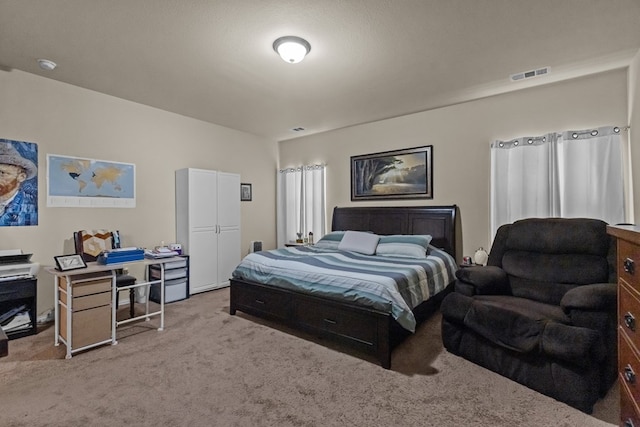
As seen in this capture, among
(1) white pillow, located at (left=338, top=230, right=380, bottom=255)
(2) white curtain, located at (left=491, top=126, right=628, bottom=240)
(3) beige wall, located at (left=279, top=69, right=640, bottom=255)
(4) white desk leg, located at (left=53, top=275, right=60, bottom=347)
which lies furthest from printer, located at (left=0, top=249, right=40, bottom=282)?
(2) white curtain, located at (left=491, top=126, right=628, bottom=240)

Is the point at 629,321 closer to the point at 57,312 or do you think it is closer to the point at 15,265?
the point at 57,312

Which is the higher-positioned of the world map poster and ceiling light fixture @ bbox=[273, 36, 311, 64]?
ceiling light fixture @ bbox=[273, 36, 311, 64]

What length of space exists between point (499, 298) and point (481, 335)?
390 millimetres

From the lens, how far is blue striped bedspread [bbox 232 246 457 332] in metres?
2.51

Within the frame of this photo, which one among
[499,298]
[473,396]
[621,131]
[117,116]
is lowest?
[473,396]

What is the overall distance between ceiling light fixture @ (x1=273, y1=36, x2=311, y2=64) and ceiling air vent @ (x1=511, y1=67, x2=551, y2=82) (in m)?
2.36

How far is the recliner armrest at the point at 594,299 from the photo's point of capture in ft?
6.34

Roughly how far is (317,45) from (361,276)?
2.11 m

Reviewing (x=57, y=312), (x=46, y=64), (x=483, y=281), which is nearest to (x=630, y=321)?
(x=483, y=281)

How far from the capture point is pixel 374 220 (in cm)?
488

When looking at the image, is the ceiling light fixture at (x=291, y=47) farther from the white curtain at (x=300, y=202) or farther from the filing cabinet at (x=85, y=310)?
the white curtain at (x=300, y=202)

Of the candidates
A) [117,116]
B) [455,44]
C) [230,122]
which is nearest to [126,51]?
[117,116]

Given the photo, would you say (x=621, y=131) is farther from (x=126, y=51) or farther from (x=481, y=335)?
(x=126, y=51)

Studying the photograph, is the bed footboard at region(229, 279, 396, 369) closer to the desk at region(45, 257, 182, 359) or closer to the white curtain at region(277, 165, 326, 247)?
the desk at region(45, 257, 182, 359)
